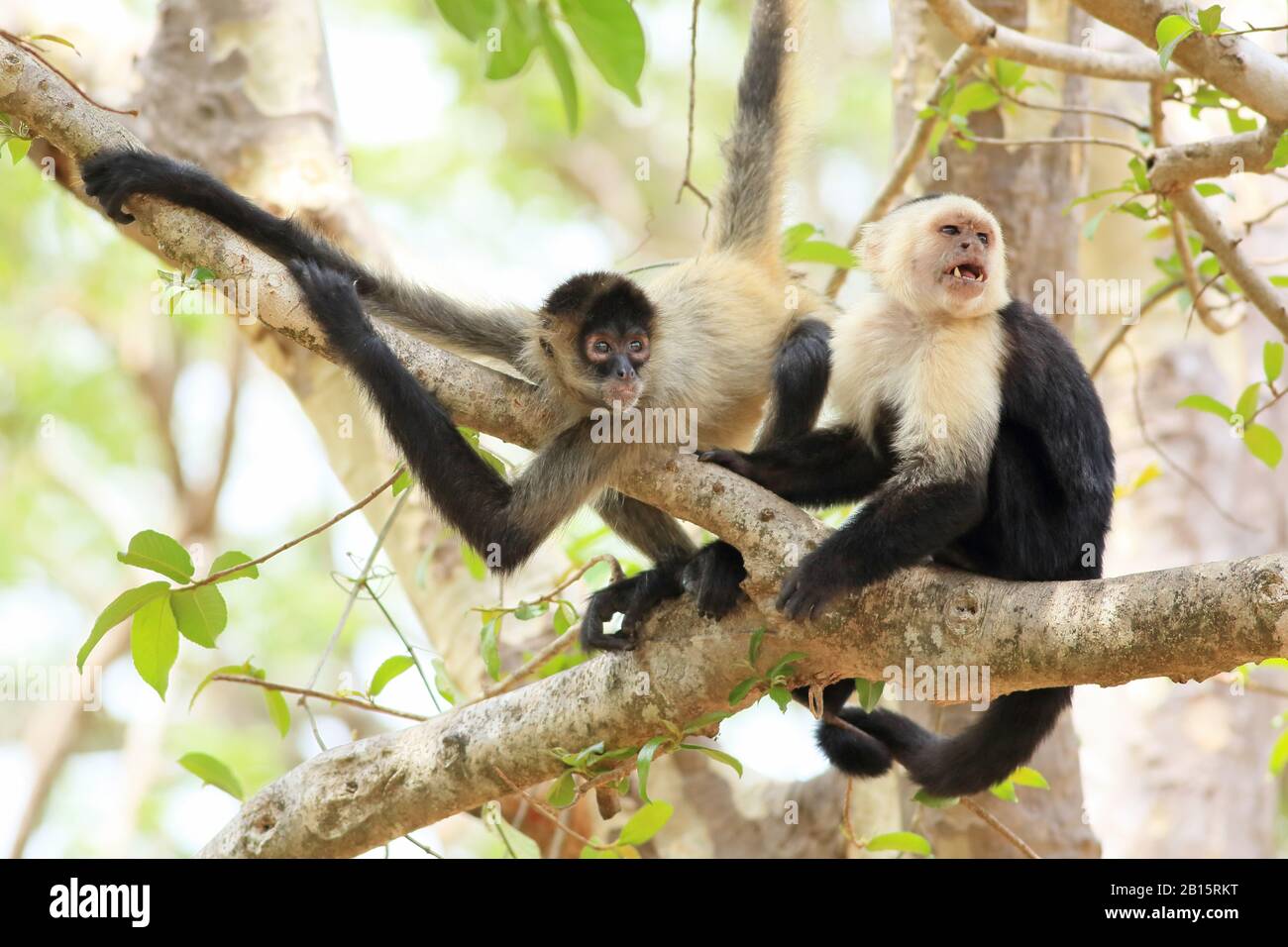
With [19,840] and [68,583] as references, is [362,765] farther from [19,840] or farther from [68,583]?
[68,583]

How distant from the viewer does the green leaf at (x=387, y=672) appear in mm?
5609

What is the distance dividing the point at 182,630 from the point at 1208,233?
15.2 ft

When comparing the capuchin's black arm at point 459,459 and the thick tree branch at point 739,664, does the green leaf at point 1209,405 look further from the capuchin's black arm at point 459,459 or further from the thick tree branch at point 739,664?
the capuchin's black arm at point 459,459

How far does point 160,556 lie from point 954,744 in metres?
3.31

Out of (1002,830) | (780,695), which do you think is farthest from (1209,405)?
(780,695)

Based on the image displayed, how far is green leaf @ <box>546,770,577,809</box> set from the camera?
4.67 metres

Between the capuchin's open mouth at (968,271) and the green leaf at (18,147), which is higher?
the green leaf at (18,147)

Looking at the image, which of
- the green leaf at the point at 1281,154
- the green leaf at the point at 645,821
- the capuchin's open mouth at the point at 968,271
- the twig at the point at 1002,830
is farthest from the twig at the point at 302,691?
the green leaf at the point at 1281,154

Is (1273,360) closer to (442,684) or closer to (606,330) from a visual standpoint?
(606,330)

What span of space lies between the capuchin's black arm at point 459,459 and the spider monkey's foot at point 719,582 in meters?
0.59

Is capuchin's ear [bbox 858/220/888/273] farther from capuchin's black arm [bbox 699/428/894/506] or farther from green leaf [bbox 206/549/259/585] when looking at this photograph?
green leaf [bbox 206/549/259/585]

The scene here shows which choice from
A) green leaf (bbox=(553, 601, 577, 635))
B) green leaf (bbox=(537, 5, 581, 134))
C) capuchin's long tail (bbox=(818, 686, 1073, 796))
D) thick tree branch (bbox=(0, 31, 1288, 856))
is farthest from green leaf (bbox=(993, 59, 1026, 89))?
green leaf (bbox=(553, 601, 577, 635))

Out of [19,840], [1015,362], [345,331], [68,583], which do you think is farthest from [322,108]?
[68,583]

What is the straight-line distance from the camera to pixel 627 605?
5.39 m
